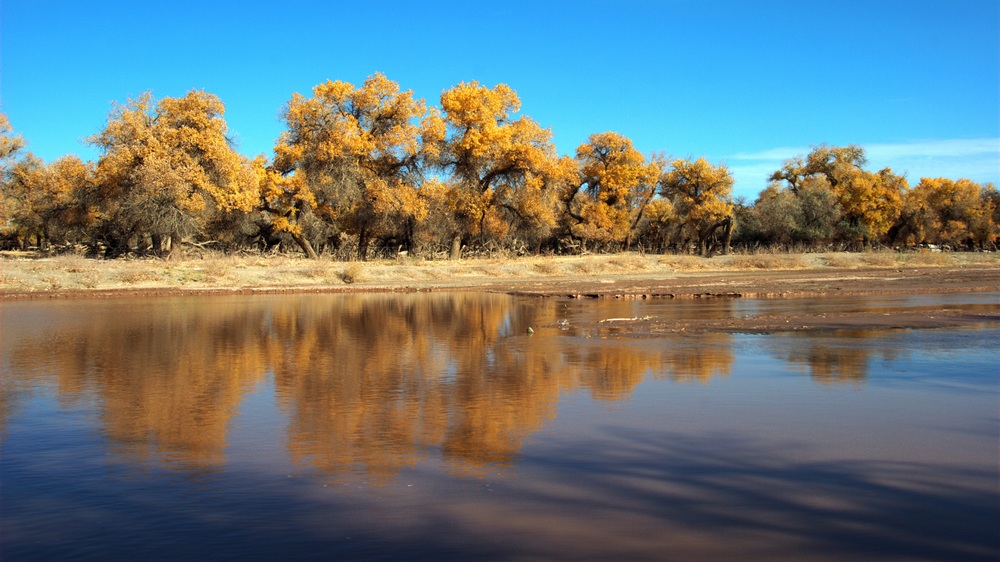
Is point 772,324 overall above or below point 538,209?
below

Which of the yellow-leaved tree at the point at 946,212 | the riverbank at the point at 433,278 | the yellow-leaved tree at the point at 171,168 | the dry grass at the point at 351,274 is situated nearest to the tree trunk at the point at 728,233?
the riverbank at the point at 433,278

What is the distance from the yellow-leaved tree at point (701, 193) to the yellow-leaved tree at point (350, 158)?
70.4ft

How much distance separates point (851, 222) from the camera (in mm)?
61781

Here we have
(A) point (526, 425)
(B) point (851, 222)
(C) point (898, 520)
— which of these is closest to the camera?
(C) point (898, 520)

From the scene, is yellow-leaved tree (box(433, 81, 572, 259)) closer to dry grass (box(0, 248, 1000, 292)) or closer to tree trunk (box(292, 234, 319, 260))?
→ dry grass (box(0, 248, 1000, 292))

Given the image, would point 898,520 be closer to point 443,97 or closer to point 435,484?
point 435,484

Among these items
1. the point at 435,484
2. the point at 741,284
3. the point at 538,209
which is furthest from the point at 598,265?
the point at 435,484

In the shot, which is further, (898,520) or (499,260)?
(499,260)

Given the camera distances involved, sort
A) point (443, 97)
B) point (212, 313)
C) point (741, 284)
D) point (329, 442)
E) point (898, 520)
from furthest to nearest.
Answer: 1. point (443, 97)
2. point (741, 284)
3. point (212, 313)
4. point (329, 442)
5. point (898, 520)

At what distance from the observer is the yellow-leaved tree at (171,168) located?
35375mm

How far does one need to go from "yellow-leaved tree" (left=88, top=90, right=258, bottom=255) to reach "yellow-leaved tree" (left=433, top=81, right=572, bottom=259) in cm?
1117

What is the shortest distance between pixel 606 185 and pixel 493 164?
1146 cm

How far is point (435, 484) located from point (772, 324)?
1194 cm

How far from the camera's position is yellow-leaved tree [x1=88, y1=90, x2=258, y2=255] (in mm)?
35375
